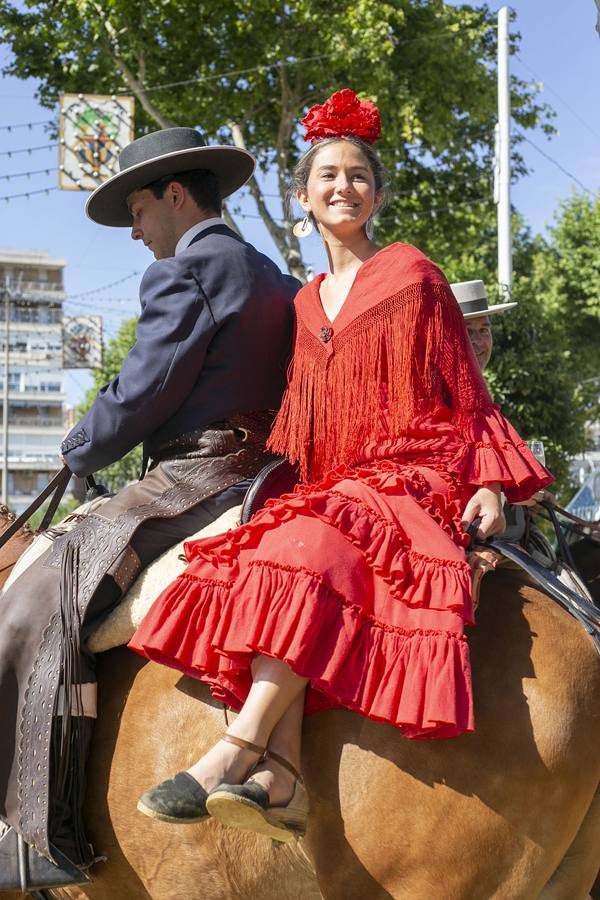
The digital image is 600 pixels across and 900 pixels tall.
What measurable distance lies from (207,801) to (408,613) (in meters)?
0.69

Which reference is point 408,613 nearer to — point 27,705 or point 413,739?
point 413,739

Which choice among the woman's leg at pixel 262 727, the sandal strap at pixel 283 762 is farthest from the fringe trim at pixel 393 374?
the sandal strap at pixel 283 762

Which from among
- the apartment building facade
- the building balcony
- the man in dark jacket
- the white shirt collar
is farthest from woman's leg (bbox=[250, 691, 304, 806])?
the building balcony

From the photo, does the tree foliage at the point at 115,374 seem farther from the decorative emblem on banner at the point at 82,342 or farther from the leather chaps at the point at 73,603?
the leather chaps at the point at 73,603

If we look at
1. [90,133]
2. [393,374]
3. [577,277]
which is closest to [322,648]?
[393,374]

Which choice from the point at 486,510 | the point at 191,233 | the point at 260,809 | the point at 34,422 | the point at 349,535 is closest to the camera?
the point at 260,809

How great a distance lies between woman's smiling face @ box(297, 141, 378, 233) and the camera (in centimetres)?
326

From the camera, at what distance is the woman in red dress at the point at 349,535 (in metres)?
2.66

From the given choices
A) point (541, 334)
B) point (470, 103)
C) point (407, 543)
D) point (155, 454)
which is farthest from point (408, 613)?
point (470, 103)

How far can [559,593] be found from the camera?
2887 millimetres

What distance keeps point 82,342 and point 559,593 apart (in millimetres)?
41406

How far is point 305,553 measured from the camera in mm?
2746

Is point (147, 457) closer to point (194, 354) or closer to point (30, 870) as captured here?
point (194, 354)

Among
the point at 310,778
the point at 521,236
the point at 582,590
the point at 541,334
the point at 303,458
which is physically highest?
the point at 521,236
